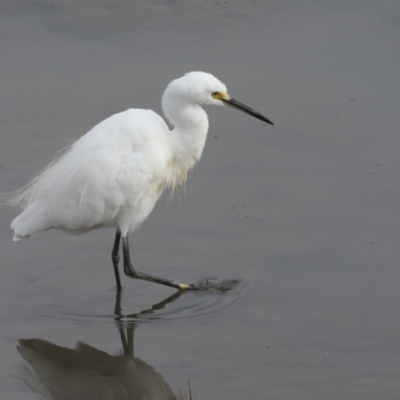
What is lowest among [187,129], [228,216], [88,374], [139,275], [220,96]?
[88,374]

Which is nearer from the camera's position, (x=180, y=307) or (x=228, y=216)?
(x=180, y=307)

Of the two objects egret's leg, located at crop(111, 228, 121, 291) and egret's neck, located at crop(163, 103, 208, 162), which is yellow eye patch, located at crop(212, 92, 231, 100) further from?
egret's leg, located at crop(111, 228, 121, 291)

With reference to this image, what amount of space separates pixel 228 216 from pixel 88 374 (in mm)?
2144

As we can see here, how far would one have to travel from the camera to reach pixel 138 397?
15.4ft

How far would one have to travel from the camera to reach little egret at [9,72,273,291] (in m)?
5.43

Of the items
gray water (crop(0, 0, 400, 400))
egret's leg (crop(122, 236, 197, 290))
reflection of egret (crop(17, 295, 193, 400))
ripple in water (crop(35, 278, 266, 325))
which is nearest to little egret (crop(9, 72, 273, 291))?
egret's leg (crop(122, 236, 197, 290))

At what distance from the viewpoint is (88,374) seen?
193 inches

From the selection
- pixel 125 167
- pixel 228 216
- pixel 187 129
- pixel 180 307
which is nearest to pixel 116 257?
pixel 180 307

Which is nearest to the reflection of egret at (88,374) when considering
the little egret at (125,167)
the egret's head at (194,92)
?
the little egret at (125,167)

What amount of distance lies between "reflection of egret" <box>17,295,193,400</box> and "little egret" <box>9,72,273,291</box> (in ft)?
2.68

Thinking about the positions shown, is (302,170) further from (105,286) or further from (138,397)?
(138,397)

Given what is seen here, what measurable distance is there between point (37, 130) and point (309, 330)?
3.71 m

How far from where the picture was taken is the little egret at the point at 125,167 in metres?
5.43

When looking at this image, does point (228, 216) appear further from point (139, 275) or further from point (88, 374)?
point (88, 374)
